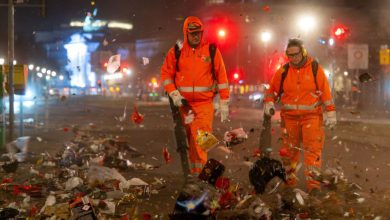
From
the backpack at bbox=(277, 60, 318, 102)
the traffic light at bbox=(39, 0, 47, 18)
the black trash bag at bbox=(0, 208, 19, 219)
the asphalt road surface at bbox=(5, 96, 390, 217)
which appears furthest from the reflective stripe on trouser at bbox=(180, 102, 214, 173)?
the traffic light at bbox=(39, 0, 47, 18)

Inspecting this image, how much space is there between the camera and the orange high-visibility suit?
6512mm

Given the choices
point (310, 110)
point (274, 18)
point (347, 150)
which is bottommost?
point (347, 150)

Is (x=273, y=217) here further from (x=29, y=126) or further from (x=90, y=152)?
(x=29, y=126)

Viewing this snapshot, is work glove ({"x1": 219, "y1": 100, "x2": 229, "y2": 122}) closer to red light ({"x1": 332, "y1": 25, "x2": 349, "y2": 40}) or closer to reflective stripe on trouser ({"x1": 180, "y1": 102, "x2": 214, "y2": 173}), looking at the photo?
reflective stripe on trouser ({"x1": 180, "y1": 102, "x2": 214, "y2": 173})

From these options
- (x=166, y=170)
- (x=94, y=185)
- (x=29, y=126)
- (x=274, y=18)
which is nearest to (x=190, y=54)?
(x=94, y=185)

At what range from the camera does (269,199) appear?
602cm

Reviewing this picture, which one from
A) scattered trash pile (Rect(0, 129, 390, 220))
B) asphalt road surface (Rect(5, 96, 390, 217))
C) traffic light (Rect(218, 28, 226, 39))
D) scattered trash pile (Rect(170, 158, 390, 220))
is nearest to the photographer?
scattered trash pile (Rect(170, 158, 390, 220))

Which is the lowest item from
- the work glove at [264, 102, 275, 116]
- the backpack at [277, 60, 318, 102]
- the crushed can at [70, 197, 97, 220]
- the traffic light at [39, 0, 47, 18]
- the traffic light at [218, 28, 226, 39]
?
the crushed can at [70, 197, 97, 220]

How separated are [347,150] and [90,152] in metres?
5.43

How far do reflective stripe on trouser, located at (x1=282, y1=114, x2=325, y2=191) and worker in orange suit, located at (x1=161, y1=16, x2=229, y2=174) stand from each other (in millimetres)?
902

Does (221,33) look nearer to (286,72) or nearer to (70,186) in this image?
(286,72)

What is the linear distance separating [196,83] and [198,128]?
1.84 ft

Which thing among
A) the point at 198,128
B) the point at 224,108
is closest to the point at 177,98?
the point at 198,128

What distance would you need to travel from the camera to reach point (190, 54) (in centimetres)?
650
